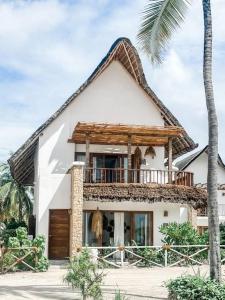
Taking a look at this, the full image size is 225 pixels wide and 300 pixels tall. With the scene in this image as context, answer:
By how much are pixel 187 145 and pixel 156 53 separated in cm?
1373

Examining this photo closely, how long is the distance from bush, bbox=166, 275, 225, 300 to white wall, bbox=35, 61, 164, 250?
1177 centimetres

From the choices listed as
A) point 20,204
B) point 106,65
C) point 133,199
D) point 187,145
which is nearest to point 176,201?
point 133,199

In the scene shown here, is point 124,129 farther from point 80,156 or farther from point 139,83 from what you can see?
point 139,83

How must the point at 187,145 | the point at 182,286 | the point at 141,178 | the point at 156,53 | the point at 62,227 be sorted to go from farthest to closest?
the point at 187,145, the point at 141,178, the point at 62,227, the point at 156,53, the point at 182,286

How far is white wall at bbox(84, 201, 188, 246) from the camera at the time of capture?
24.1 meters

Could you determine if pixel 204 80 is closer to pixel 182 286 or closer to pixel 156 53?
pixel 156 53

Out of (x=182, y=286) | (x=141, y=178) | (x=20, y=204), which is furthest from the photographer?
(x=20, y=204)

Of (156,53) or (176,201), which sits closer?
(156,53)

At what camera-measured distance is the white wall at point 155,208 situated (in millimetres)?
24109

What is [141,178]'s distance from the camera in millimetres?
25203

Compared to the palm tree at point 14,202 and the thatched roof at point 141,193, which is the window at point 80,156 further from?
the palm tree at point 14,202

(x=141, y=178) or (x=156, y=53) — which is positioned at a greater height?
(x=156, y=53)

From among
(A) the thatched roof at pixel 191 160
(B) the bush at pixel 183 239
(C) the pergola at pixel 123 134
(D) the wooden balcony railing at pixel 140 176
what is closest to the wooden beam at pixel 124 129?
(C) the pergola at pixel 123 134

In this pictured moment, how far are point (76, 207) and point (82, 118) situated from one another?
5095mm
